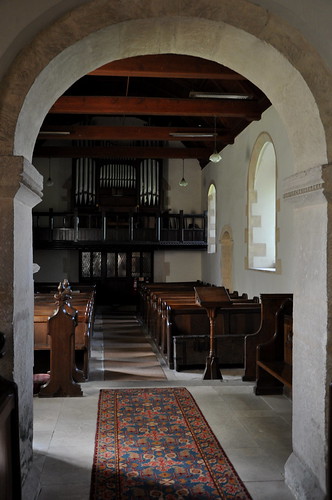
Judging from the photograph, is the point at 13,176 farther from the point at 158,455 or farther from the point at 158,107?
the point at 158,107

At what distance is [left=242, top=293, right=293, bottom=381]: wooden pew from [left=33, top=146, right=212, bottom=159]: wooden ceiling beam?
27.5 ft

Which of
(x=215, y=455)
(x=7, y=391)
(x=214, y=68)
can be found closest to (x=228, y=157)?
(x=214, y=68)

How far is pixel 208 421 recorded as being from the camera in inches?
156

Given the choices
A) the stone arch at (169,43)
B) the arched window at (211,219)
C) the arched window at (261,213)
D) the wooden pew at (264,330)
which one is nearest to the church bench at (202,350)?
the wooden pew at (264,330)

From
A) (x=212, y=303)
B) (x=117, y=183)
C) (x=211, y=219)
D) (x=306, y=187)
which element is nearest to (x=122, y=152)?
(x=117, y=183)

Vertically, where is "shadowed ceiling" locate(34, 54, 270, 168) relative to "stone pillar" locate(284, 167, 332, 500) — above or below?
above

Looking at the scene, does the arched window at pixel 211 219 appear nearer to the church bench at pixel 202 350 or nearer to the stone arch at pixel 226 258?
the stone arch at pixel 226 258

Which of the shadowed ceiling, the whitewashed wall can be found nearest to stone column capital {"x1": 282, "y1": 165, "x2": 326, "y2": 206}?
the whitewashed wall

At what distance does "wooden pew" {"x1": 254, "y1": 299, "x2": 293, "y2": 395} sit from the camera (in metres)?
4.72

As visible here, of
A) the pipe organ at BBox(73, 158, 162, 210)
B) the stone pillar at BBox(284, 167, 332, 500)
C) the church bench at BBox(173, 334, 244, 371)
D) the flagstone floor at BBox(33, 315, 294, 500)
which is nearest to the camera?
the stone pillar at BBox(284, 167, 332, 500)

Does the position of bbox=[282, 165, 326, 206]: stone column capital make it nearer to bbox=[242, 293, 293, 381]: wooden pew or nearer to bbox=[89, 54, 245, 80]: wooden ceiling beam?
bbox=[242, 293, 293, 381]: wooden pew

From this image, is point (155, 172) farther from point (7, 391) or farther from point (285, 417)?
point (7, 391)

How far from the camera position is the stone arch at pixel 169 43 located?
2533 millimetres

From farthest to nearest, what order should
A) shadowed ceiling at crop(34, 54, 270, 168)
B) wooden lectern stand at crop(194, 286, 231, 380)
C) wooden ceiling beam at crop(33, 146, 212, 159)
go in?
1. wooden ceiling beam at crop(33, 146, 212, 159)
2. shadowed ceiling at crop(34, 54, 270, 168)
3. wooden lectern stand at crop(194, 286, 231, 380)
